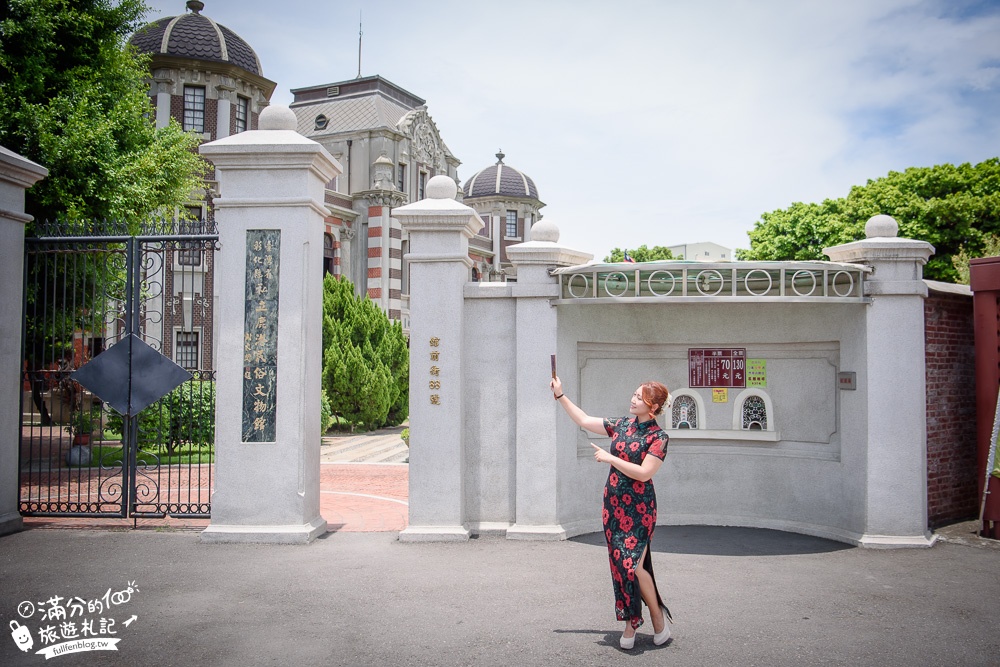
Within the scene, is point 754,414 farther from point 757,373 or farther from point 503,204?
point 503,204

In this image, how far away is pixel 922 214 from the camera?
91.0 ft

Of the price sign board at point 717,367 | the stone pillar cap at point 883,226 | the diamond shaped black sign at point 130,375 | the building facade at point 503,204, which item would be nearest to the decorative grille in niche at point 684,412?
the price sign board at point 717,367

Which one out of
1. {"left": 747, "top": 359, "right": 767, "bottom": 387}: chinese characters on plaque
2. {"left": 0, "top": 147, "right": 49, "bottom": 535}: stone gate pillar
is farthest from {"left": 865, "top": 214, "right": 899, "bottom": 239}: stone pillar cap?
{"left": 0, "top": 147, "right": 49, "bottom": 535}: stone gate pillar

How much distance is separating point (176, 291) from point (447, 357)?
1619cm

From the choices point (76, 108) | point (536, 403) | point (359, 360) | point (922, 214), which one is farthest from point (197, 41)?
point (922, 214)

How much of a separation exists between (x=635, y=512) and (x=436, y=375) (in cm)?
346

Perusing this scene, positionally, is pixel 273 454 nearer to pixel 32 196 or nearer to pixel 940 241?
pixel 32 196

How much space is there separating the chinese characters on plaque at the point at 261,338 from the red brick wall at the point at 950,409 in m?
6.84

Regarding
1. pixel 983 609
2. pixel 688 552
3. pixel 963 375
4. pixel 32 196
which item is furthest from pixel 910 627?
pixel 32 196

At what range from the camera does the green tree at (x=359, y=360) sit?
2131 centimetres

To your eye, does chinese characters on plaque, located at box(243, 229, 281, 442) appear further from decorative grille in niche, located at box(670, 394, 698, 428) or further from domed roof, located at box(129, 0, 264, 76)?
domed roof, located at box(129, 0, 264, 76)

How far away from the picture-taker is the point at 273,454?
758 centimetres

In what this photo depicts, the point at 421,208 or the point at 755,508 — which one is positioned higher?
the point at 421,208

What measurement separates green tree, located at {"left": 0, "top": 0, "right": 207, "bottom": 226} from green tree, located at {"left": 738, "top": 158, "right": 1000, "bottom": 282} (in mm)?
24325
